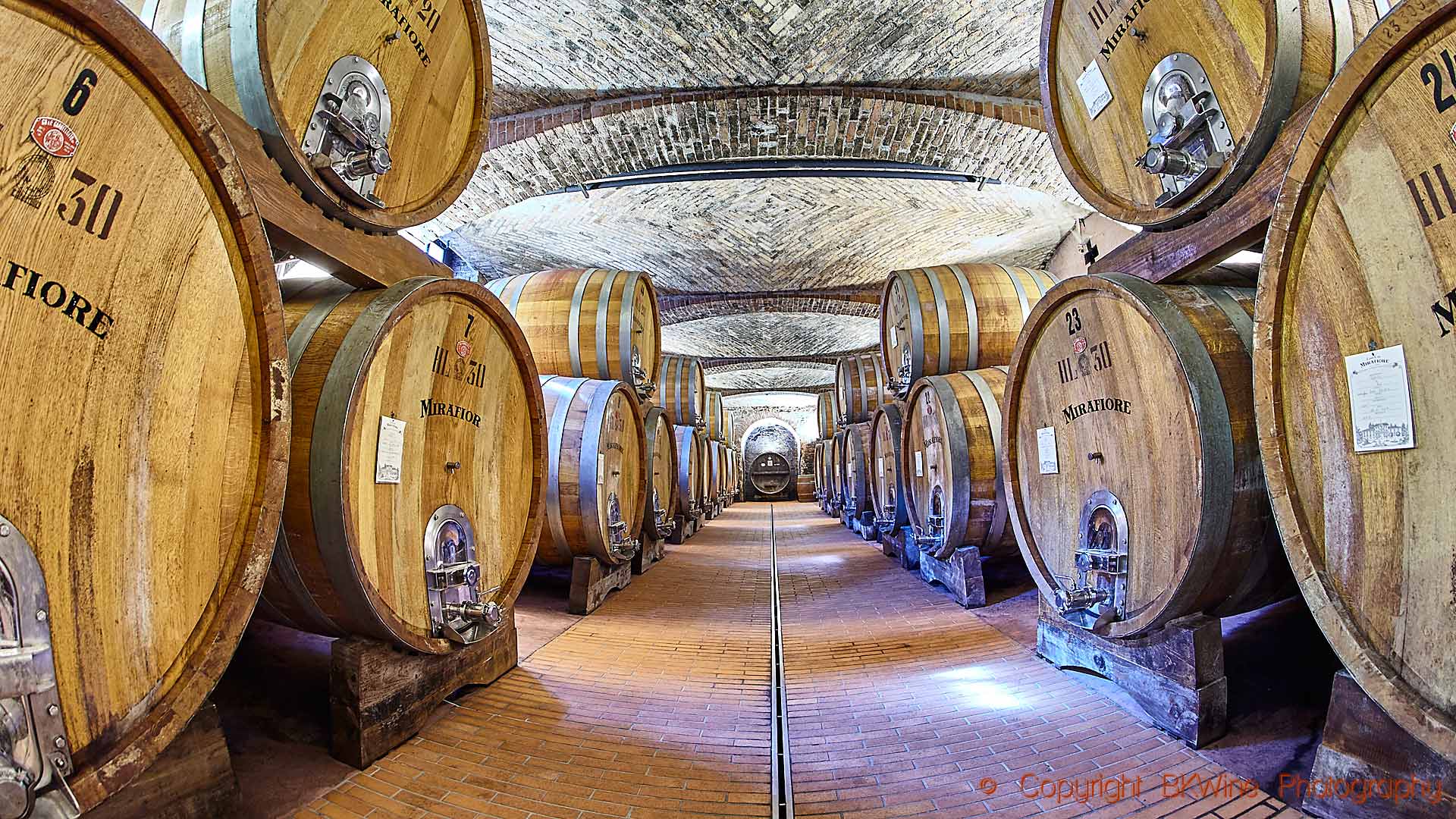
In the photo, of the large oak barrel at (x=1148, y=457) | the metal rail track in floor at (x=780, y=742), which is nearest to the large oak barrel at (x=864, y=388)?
the metal rail track in floor at (x=780, y=742)

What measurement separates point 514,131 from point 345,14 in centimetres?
572

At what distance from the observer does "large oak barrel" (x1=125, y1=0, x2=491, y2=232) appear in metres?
1.49

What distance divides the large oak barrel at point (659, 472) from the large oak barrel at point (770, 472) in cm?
1559

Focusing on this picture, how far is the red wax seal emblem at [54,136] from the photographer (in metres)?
0.86

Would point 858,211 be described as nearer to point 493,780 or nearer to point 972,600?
point 972,600

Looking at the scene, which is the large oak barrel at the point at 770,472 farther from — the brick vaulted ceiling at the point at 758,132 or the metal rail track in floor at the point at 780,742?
the metal rail track in floor at the point at 780,742

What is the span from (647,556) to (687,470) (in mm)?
2488

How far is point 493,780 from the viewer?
6.03 feet

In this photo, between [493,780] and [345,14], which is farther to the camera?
[493,780]

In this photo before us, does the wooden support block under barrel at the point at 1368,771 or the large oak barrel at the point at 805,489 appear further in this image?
the large oak barrel at the point at 805,489

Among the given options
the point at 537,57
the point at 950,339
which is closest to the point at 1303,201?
the point at 950,339

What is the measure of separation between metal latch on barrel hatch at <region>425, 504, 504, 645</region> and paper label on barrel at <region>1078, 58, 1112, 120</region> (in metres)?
2.67

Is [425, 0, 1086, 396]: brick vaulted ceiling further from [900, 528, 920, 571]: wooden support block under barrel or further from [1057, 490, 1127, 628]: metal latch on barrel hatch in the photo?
[1057, 490, 1127, 628]: metal latch on barrel hatch

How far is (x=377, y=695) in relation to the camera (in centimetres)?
192
